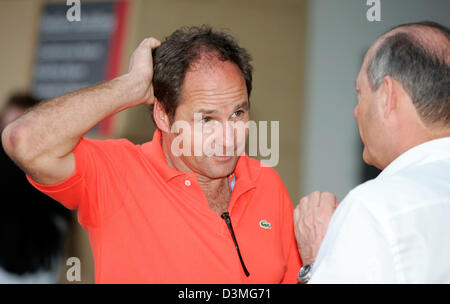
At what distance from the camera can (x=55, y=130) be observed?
133 cm

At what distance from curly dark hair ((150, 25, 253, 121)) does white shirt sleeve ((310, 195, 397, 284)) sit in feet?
2.80

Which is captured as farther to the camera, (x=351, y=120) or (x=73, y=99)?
(x=351, y=120)

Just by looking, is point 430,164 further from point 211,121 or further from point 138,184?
point 138,184

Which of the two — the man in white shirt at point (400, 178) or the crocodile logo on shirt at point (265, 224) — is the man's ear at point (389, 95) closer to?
the man in white shirt at point (400, 178)

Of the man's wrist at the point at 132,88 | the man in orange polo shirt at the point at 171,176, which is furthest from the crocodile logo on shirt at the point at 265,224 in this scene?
the man's wrist at the point at 132,88

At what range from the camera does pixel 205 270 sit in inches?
55.5

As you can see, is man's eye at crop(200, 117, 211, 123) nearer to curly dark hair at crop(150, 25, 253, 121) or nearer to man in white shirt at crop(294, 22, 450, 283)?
curly dark hair at crop(150, 25, 253, 121)

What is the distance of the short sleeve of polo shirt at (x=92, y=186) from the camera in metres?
1.39

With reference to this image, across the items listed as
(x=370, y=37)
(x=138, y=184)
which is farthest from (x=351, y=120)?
(x=138, y=184)

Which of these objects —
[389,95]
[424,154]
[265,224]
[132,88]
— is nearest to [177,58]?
[132,88]

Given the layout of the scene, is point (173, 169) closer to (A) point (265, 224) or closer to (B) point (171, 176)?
(B) point (171, 176)

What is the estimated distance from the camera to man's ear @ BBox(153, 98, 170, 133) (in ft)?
5.60

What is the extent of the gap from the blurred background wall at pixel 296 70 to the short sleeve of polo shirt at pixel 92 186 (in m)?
1.95

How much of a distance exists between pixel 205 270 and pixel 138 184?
14.1 inches
